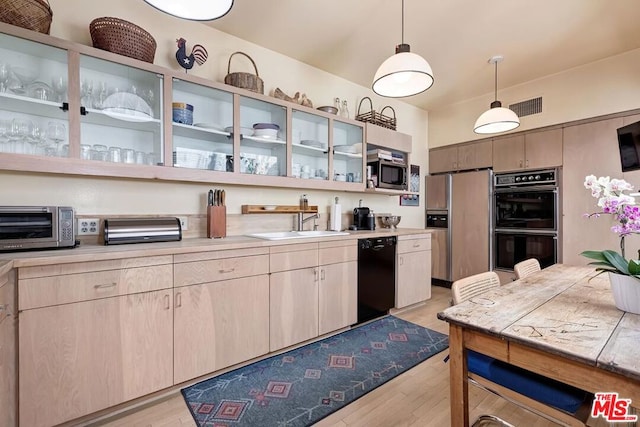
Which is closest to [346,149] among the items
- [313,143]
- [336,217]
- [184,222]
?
[313,143]

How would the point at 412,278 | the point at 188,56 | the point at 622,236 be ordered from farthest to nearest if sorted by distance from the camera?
the point at 412,278 → the point at 188,56 → the point at 622,236

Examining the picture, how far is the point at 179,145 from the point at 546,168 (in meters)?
3.93

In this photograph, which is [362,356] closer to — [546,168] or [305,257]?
[305,257]

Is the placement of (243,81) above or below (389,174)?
above

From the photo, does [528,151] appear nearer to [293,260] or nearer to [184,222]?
[293,260]

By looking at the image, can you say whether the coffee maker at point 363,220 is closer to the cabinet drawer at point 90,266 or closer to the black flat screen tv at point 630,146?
the cabinet drawer at point 90,266

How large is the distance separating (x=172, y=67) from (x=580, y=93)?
165 inches

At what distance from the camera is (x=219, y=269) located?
1923 mm

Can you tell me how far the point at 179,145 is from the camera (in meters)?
2.24

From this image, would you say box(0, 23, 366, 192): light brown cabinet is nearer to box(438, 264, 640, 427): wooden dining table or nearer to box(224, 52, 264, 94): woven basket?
box(224, 52, 264, 94): woven basket

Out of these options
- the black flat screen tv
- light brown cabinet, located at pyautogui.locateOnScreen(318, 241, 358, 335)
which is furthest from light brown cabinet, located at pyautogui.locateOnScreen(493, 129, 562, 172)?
light brown cabinet, located at pyautogui.locateOnScreen(318, 241, 358, 335)

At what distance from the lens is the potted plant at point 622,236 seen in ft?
3.57

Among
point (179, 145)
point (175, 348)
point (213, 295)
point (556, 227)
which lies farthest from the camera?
point (556, 227)

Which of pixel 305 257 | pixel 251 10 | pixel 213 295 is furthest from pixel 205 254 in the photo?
pixel 251 10
